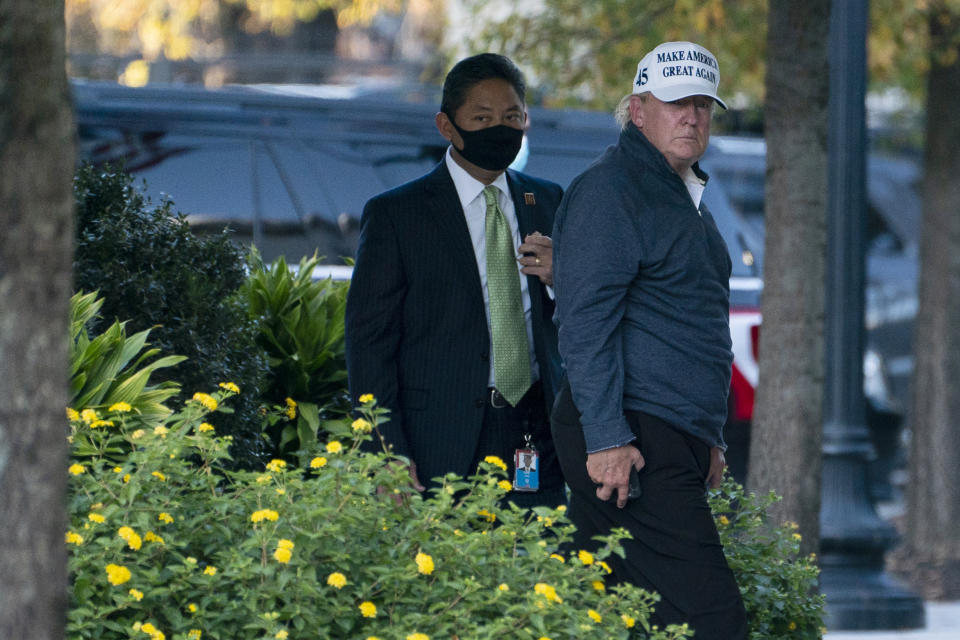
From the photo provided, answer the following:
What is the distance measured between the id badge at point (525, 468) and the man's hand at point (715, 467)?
58cm

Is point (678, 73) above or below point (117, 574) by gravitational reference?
above

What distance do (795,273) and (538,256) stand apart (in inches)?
77.2

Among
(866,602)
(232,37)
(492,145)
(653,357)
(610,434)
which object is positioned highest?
(232,37)

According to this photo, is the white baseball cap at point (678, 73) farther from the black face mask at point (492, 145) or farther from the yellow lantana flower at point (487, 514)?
the yellow lantana flower at point (487, 514)

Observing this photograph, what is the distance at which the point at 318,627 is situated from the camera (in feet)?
9.10

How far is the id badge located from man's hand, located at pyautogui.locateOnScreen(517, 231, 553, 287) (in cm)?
49

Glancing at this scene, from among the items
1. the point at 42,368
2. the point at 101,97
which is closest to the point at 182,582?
the point at 42,368

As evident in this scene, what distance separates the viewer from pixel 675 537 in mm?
3527

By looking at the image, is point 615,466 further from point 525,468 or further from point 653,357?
point 525,468

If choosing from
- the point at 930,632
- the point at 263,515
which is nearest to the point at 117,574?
the point at 263,515

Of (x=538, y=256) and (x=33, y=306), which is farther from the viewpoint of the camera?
(x=538, y=256)

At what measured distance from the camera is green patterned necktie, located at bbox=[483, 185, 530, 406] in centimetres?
414

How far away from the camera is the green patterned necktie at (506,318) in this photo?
4145 mm

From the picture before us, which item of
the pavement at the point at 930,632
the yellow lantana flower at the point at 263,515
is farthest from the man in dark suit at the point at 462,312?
the pavement at the point at 930,632
